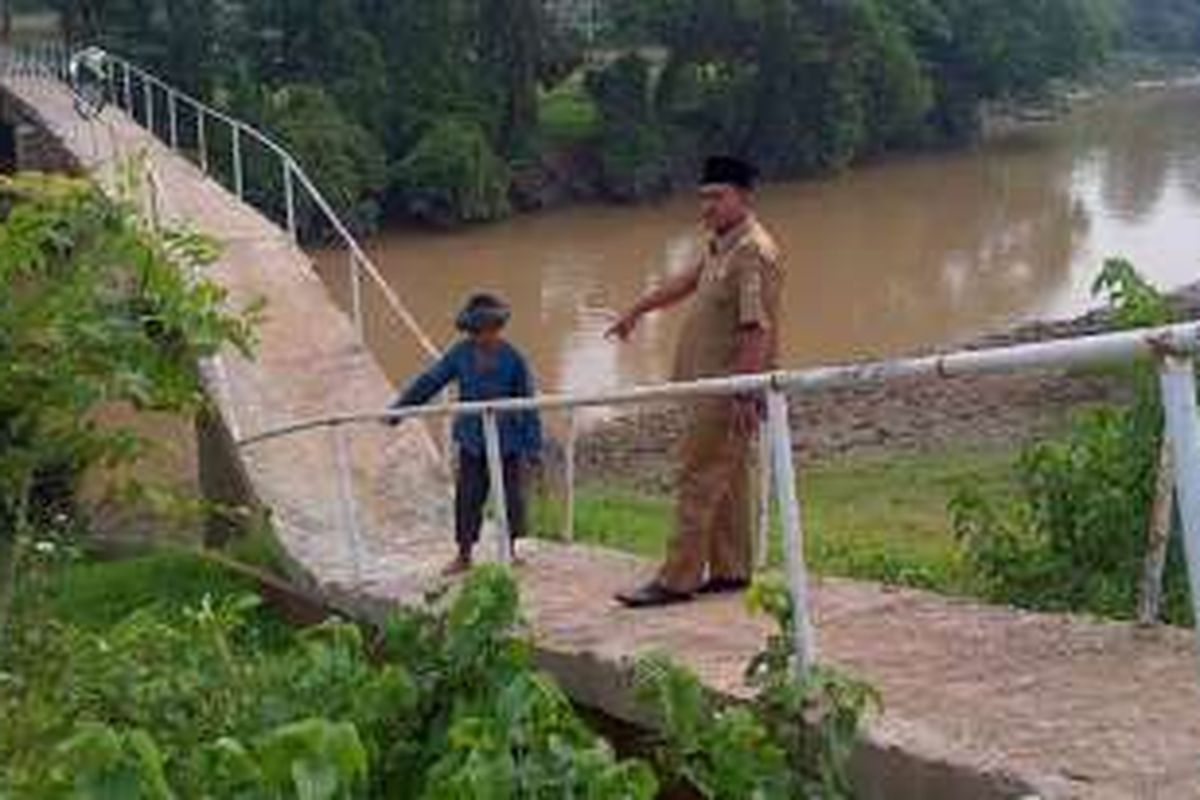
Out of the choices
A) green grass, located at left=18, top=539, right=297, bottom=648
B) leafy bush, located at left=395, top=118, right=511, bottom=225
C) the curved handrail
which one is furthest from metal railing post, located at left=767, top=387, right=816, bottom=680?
leafy bush, located at left=395, top=118, right=511, bottom=225

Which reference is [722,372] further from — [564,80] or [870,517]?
[564,80]

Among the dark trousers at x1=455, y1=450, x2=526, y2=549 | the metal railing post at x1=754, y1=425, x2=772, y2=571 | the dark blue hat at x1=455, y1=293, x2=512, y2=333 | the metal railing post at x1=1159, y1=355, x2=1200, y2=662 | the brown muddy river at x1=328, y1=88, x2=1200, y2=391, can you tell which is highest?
the metal railing post at x1=1159, y1=355, x2=1200, y2=662

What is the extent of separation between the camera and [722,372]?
6.12m

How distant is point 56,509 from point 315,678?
10.8 feet

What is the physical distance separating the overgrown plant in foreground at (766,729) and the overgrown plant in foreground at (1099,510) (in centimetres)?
231

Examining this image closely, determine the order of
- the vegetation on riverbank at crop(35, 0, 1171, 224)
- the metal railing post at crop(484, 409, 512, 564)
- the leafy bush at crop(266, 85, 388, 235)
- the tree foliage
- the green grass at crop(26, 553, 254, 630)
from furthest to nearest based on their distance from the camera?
the tree foliage < the vegetation on riverbank at crop(35, 0, 1171, 224) < the leafy bush at crop(266, 85, 388, 235) < the green grass at crop(26, 553, 254, 630) < the metal railing post at crop(484, 409, 512, 564)

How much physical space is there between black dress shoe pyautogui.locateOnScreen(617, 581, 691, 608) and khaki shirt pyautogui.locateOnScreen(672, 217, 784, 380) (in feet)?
1.99

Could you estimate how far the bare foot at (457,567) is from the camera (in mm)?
7457

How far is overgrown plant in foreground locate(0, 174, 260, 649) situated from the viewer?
143 inches

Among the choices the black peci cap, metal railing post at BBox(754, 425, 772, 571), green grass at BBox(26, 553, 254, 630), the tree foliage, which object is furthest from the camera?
the tree foliage

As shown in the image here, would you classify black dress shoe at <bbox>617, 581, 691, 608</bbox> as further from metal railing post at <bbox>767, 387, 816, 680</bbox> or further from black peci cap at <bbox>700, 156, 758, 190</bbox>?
metal railing post at <bbox>767, 387, 816, 680</bbox>

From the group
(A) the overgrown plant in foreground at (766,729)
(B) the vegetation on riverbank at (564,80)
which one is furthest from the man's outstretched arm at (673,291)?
(B) the vegetation on riverbank at (564,80)

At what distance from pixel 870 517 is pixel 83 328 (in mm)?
10561

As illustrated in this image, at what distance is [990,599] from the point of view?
6895 mm
